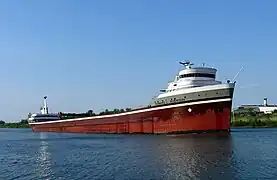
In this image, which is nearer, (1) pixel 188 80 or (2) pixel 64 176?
(2) pixel 64 176

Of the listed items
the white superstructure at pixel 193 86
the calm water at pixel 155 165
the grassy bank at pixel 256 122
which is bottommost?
the calm water at pixel 155 165

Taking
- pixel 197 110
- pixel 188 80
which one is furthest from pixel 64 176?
pixel 188 80

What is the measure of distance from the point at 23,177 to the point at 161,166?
306 inches

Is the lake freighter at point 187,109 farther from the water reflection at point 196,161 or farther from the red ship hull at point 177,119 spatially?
the water reflection at point 196,161

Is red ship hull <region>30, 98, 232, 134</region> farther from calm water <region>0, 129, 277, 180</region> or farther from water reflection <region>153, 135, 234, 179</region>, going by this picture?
calm water <region>0, 129, 277, 180</region>

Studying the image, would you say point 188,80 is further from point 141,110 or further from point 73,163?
point 73,163

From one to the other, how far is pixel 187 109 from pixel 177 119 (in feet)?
7.07

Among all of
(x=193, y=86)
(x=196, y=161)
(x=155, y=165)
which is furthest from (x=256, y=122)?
(x=155, y=165)

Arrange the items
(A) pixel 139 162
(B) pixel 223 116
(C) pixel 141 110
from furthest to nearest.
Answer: (C) pixel 141 110 < (B) pixel 223 116 < (A) pixel 139 162

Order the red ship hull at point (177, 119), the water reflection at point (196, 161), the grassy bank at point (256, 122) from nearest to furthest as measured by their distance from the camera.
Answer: the water reflection at point (196, 161)
the red ship hull at point (177, 119)
the grassy bank at point (256, 122)

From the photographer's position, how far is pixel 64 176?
69.4 ft

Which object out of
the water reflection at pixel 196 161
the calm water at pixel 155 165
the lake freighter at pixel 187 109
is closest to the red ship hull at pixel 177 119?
the lake freighter at pixel 187 109

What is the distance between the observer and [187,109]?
153 ft

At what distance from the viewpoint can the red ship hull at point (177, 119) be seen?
1788 inches
